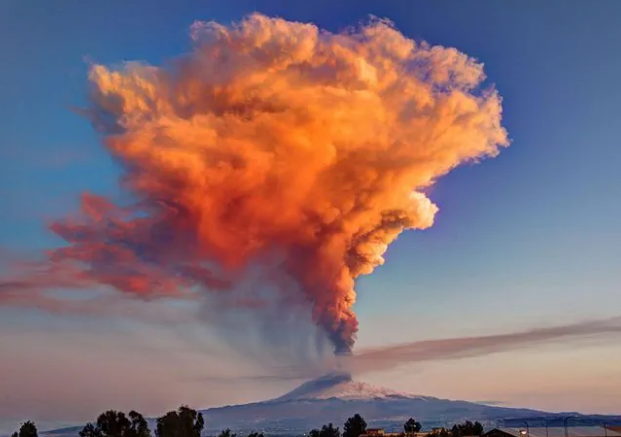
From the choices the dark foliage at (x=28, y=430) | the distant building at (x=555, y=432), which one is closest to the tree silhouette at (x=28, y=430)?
the dark foliage at (x=28, y=430)

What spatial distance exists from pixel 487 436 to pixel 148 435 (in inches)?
4031

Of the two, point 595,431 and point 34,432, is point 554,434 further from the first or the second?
point 34,432

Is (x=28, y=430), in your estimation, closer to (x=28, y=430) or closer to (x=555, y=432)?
(x=28, y=430)

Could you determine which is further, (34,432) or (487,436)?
(34,432)

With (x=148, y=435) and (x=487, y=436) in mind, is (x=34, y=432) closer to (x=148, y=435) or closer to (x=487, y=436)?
(x=148, y=435)

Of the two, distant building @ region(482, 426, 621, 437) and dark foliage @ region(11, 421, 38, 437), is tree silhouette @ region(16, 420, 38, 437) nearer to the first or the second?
dark foliage @ region(11, 421, 38, 437)

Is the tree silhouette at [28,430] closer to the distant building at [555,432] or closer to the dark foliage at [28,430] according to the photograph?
the dark foliage at [28,430]

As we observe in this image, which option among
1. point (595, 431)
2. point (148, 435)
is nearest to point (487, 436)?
point (595, 431)

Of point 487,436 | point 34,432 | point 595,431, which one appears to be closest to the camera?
point 487,436

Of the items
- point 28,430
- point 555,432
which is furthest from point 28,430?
point 555,432

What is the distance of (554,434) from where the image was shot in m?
140

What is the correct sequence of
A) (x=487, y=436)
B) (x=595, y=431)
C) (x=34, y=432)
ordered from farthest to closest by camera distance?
1. (x=34, y=432)
2. (x=595, y=431)
3. (x=487, y=436)

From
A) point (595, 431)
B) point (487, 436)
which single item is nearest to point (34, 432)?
point (487, 436)

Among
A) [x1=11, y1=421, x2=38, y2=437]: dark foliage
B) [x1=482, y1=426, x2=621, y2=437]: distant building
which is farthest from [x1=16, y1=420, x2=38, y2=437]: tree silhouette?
[x1=482, y1=426, x2=621, y2=437]: distant building
